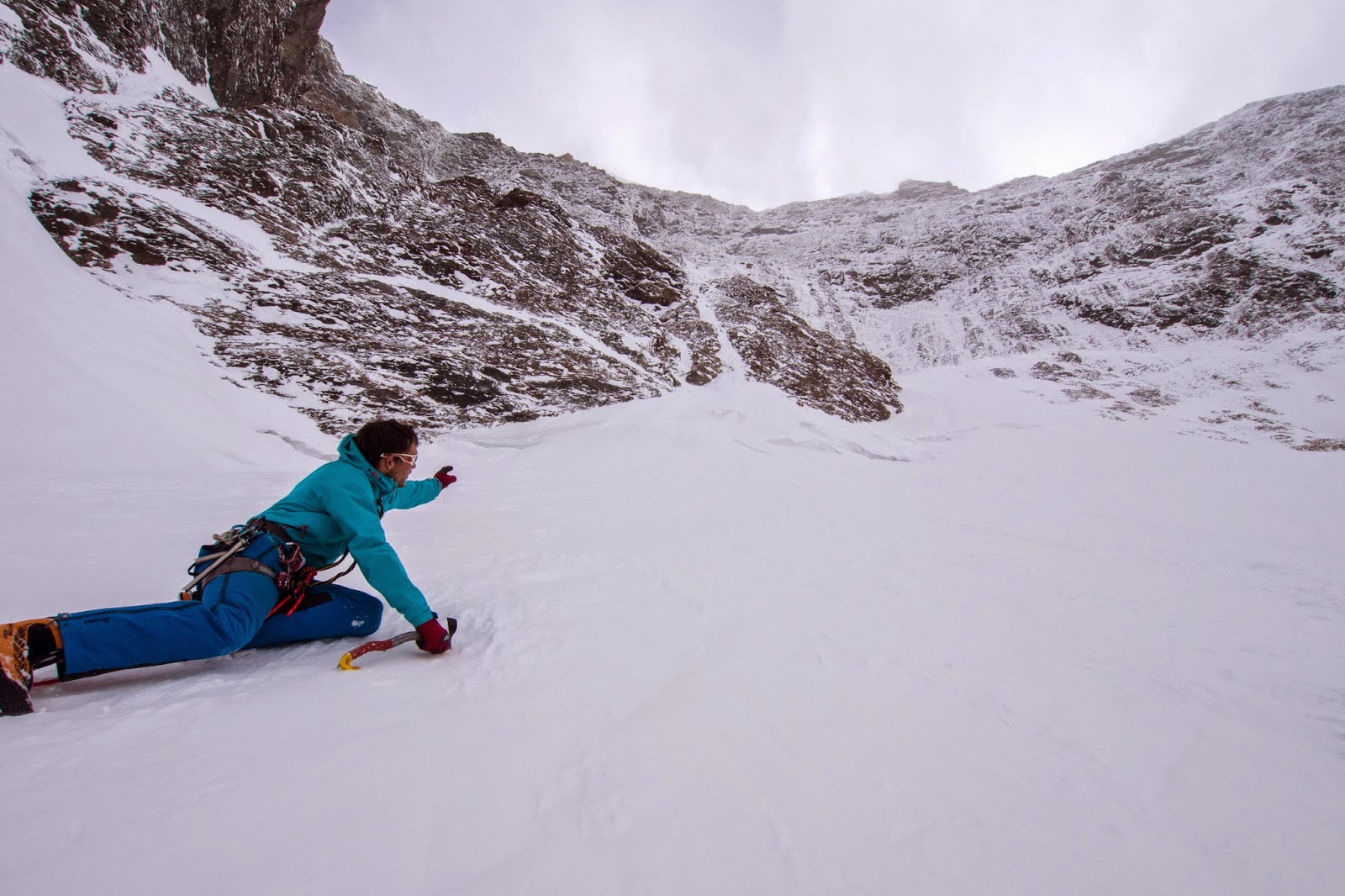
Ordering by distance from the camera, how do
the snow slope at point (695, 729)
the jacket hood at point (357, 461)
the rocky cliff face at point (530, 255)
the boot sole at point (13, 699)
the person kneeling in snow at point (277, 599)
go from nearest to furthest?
the snow slope at point (695, 729) < the boot sole at point (13, 699) < the person kneeling in snow at point (277, 599) < the jacket hood at point (357, 461) < the rocky cliff face at point (530, 255)

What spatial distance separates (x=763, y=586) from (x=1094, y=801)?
2.31 m

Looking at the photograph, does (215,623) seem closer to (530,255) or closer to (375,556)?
(375,556)

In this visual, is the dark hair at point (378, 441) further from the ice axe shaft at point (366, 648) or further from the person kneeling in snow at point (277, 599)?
the ice axe shaft at point (366, 648)

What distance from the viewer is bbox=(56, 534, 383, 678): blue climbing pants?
187 cm

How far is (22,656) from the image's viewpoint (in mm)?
1710

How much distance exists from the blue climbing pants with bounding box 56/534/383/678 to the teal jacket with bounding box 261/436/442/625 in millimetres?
156

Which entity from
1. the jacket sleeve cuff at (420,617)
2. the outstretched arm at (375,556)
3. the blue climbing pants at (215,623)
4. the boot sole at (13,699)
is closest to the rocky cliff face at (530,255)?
the blue climbing pants at (215,623)

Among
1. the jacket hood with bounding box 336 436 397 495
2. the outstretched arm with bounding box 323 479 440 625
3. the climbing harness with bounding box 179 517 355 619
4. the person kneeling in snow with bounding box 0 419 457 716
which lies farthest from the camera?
the jacket hood with bounding box 336 436 397 495

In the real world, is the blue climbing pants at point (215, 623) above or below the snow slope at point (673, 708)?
above

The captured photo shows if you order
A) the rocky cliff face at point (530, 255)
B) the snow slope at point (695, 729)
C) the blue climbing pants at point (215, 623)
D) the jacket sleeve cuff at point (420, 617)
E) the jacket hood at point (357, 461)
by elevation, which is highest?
the rocky cliff face at point (530, 255)

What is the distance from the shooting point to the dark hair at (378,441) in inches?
107

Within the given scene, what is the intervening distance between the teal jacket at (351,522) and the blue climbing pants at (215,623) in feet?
0.51

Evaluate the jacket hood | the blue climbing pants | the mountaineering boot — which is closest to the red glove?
the blue climbing pants

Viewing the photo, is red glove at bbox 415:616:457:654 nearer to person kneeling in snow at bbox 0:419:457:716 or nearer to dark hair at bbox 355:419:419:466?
person kneeling in snow at bbox 0:419:457:716
